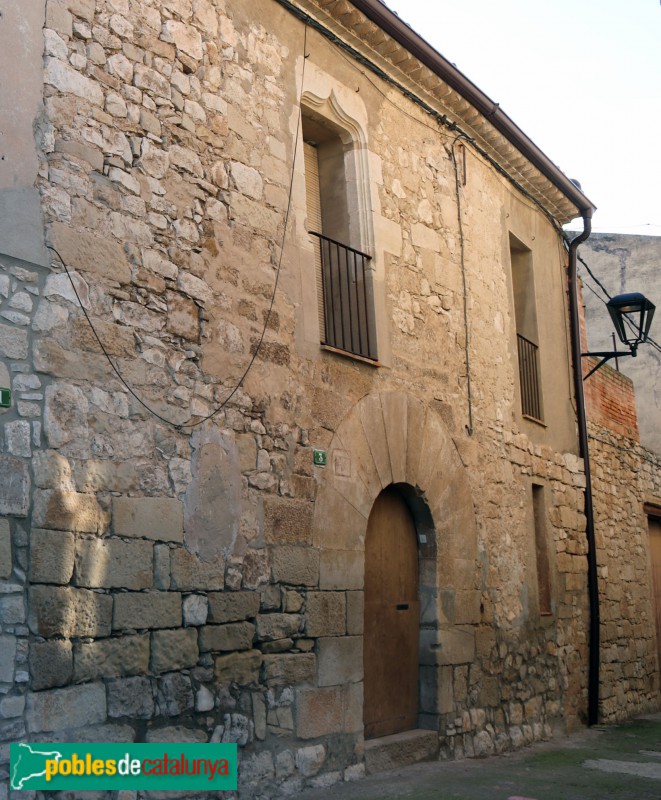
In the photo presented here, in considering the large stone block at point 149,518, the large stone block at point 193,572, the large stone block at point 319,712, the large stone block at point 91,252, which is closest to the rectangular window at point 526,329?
the large stone block at point 319,712

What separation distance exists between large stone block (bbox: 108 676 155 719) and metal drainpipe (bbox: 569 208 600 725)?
5.90 metres

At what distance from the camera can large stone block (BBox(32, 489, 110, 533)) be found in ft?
14.1

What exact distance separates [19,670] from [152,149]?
2.74 m

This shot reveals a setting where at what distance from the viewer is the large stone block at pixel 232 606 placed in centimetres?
515

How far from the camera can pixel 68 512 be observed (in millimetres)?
4422

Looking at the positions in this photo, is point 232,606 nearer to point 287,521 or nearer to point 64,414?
point 287,521

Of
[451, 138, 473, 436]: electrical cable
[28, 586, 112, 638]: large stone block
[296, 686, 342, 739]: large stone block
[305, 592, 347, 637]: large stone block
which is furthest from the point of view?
[451, 138, 473, 436]: electrical cable

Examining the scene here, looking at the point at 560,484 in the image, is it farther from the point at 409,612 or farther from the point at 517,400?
the point at 409,612

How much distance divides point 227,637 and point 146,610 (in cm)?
61

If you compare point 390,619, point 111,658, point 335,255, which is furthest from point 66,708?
point 335,255

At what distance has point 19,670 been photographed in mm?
4117

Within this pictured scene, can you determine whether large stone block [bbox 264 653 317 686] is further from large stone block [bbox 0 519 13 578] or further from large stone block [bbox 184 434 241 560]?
large stone block [bbox 0 519 13 578]

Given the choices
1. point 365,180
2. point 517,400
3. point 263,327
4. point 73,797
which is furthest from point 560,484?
point 73,797

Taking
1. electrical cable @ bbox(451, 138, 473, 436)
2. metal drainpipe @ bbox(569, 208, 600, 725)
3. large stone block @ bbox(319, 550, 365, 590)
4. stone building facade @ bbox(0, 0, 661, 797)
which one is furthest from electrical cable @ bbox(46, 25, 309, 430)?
metal drainpipe @ bbox(569, 208, 600, 725)
